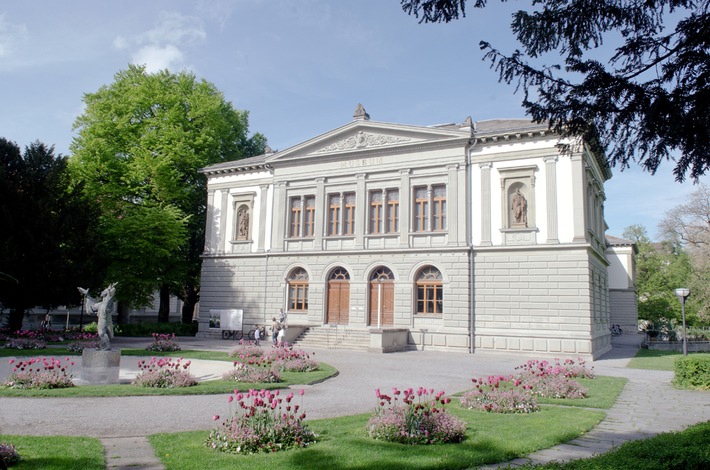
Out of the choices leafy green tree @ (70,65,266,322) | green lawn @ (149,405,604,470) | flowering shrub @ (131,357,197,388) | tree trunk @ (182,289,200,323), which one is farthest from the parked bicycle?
green lawn @ (149,405,604,470)

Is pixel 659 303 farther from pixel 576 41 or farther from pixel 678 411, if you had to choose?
pixel 576 41

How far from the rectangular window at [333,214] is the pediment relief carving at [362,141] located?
9.86 feet

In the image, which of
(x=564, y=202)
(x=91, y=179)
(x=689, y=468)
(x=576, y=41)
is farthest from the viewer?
(x=91, y=179)

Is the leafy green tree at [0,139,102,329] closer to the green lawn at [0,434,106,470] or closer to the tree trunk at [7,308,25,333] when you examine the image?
the tree trunk at [7,308,25,333]

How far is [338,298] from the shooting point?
108ft

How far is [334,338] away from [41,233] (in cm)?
1677

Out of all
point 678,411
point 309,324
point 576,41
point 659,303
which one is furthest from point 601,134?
point 659,303

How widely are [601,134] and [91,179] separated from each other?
35.1 metres

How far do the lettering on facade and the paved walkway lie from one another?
1560 cm

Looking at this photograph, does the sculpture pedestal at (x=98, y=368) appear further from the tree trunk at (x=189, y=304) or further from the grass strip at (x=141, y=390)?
the tree trunk at (x=189, y=304)

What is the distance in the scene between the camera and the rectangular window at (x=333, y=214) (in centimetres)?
3388

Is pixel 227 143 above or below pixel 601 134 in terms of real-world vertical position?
above

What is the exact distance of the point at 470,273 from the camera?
29.4 m

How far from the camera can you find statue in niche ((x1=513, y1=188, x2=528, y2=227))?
28.8 meters
